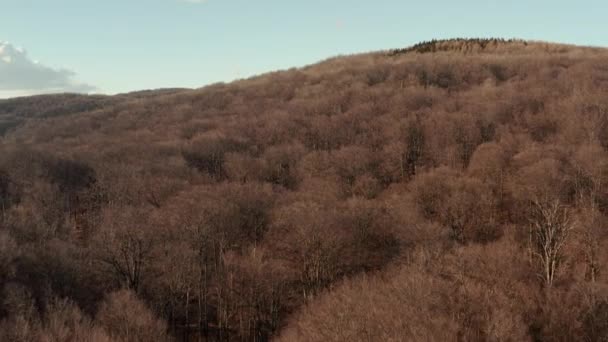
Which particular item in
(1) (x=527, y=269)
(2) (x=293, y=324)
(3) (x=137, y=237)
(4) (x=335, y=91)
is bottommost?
(2) (x=293, y=324)

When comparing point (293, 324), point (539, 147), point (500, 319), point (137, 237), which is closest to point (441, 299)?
point (500, 319)

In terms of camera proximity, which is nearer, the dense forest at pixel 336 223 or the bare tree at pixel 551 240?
the dense forest at pixel 336 223

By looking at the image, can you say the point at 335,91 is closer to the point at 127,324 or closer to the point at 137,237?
the point at 137,237

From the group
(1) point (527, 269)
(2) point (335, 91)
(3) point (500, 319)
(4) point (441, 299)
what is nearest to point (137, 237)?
(4) point (441, 299)

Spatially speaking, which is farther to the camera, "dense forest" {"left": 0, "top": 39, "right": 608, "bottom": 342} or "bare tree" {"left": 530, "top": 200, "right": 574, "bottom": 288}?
"bare tree" {"left": 530, "top": 200, "right": 574, "bottom": 288}

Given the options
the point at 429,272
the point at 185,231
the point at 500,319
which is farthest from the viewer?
the point at 185,231

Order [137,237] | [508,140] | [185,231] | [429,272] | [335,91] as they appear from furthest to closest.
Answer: [335,91], [508,140], [185,231], [137,237], [429,272]

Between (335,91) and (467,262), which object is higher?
(335,91)

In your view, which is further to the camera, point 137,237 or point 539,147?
point 539,147
